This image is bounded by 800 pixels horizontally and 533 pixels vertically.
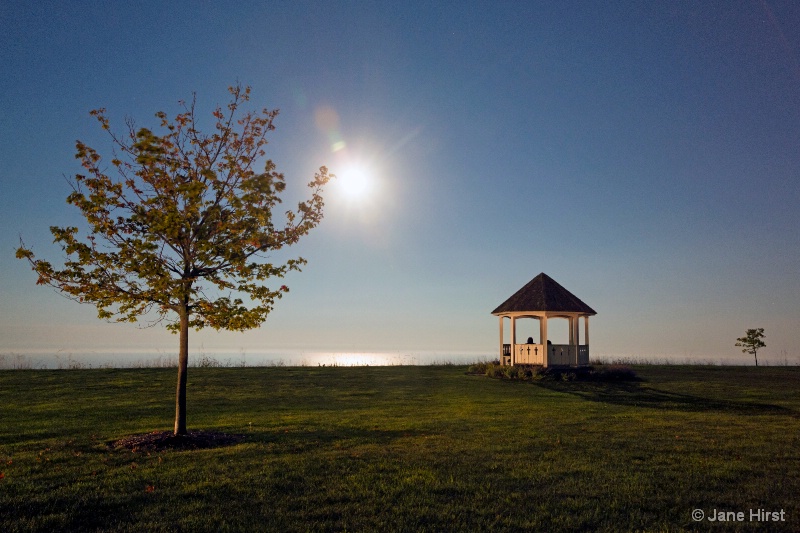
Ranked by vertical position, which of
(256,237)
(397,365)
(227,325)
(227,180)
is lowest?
(397,365)

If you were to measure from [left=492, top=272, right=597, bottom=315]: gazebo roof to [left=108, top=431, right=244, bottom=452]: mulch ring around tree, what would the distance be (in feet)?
79.6

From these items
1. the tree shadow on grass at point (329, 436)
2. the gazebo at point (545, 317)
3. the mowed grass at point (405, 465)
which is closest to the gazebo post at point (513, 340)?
the gazebo at point (545, 317)

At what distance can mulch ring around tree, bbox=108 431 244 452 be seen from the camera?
1234 centimetres

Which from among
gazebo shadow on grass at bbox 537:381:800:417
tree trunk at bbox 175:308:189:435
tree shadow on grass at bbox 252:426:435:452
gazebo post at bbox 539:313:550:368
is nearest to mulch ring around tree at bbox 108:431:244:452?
tree trunk at bbox 175:308:189:435

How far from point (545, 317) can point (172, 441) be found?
25.8 metres

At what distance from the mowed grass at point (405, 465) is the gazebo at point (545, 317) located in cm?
1097

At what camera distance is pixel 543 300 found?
34250 mm

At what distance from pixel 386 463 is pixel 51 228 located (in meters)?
9.30

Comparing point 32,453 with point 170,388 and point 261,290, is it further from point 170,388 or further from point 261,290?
point 170,388

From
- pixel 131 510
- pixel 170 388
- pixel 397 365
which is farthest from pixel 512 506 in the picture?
pixel 397 365

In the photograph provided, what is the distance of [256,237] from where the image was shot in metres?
13.3

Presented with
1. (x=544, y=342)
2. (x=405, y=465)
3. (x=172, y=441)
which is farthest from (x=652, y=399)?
(x=172, y=441)

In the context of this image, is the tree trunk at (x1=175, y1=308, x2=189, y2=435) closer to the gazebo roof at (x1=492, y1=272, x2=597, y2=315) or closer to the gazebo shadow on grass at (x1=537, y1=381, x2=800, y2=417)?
the gazebo shadow on grass at (x1=537, y1=381, x2=800, y2=417)

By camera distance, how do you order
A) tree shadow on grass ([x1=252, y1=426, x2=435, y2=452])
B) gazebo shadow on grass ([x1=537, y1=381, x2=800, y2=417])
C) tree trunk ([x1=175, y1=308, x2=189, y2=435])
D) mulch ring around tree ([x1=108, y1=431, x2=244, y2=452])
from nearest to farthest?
1. mulch ring around tree ([x1=108, y1=431, x2=244, y2=452])
2. tree shadow on grass ([x1=252, y1=426, x2=435, y2=452])
3. tree trunk ([x1=175, y1=308, x2=189, y2=435])
4. gazebo shadow on grass ([x1=537, y1=381, x2=800, y2=417])
